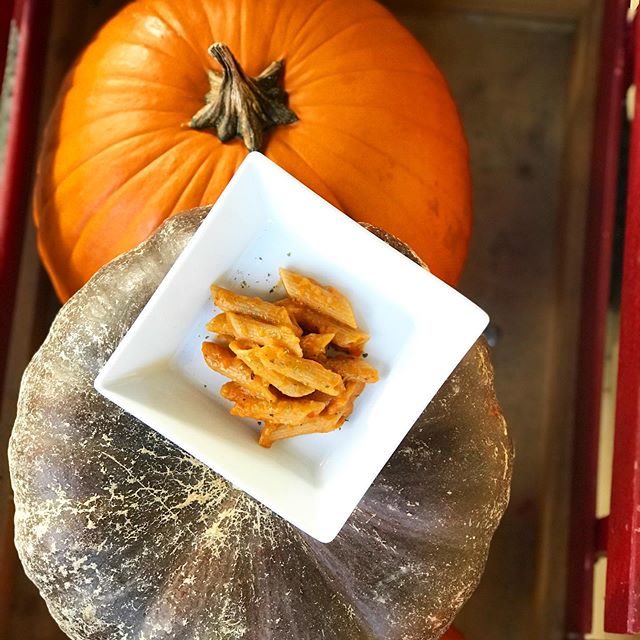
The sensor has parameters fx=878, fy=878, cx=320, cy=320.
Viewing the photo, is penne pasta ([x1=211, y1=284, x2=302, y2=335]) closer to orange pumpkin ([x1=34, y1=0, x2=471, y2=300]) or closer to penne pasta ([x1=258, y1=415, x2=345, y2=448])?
penne pasta ([x1=258, y1=415, x2=345, y2=448])

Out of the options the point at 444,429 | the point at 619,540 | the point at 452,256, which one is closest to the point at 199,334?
the point at 444,429

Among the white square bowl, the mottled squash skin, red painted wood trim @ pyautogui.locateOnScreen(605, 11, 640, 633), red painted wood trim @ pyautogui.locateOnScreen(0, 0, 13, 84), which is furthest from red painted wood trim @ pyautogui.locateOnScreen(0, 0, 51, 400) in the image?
red painted wood trim @ pyautogui.locateOnScreen(605, 11, 640, 633)

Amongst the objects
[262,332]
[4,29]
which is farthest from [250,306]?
[4,29]

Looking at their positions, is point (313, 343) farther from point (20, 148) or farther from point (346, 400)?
point (20, 148)

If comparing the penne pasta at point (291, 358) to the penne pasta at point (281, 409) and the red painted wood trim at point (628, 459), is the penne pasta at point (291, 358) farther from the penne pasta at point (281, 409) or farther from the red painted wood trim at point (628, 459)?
the red painted wood trim at point (628, 459)

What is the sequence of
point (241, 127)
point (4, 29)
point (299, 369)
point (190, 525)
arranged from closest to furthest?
point (299, 369) → point (190, 525) → point (241, 127) → point (4, 29)

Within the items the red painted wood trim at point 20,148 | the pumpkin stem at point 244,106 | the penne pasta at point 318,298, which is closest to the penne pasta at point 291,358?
the penne pasta at point 318,298

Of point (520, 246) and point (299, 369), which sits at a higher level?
point (299, 369)
